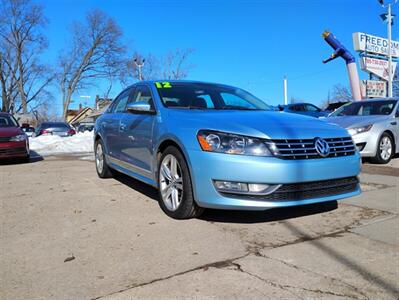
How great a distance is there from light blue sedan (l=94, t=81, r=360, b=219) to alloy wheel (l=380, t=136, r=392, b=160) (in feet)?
16.2

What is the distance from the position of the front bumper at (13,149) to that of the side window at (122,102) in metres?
4.65

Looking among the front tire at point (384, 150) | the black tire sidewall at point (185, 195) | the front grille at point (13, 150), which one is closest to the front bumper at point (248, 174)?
the black tire sidewall at point (185, 195)

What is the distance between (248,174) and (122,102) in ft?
11.2

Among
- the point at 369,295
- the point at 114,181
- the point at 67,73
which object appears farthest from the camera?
the point at 67,73

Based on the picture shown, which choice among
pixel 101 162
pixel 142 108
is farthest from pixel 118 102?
pixel 142 108

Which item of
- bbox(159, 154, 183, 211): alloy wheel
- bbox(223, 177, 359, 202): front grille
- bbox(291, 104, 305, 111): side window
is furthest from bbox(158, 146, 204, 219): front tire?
bbox(291, 104, 305, 111): side window

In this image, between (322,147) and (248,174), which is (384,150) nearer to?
(322,147)

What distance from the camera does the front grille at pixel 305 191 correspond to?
12.5 feet

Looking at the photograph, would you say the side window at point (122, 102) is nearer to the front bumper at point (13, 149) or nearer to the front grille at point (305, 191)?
the front grille at point (305, 191)

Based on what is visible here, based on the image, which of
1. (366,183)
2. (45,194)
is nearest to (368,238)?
(366,183)

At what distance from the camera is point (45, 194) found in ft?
19.6

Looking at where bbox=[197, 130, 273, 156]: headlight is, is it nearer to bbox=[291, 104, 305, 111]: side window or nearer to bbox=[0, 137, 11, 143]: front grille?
bbox=[0, 137, 11, 143]: front grille

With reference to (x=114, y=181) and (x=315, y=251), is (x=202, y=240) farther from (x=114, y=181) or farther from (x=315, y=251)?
(x=114, y=181)

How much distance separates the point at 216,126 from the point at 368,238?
1.74 metres
